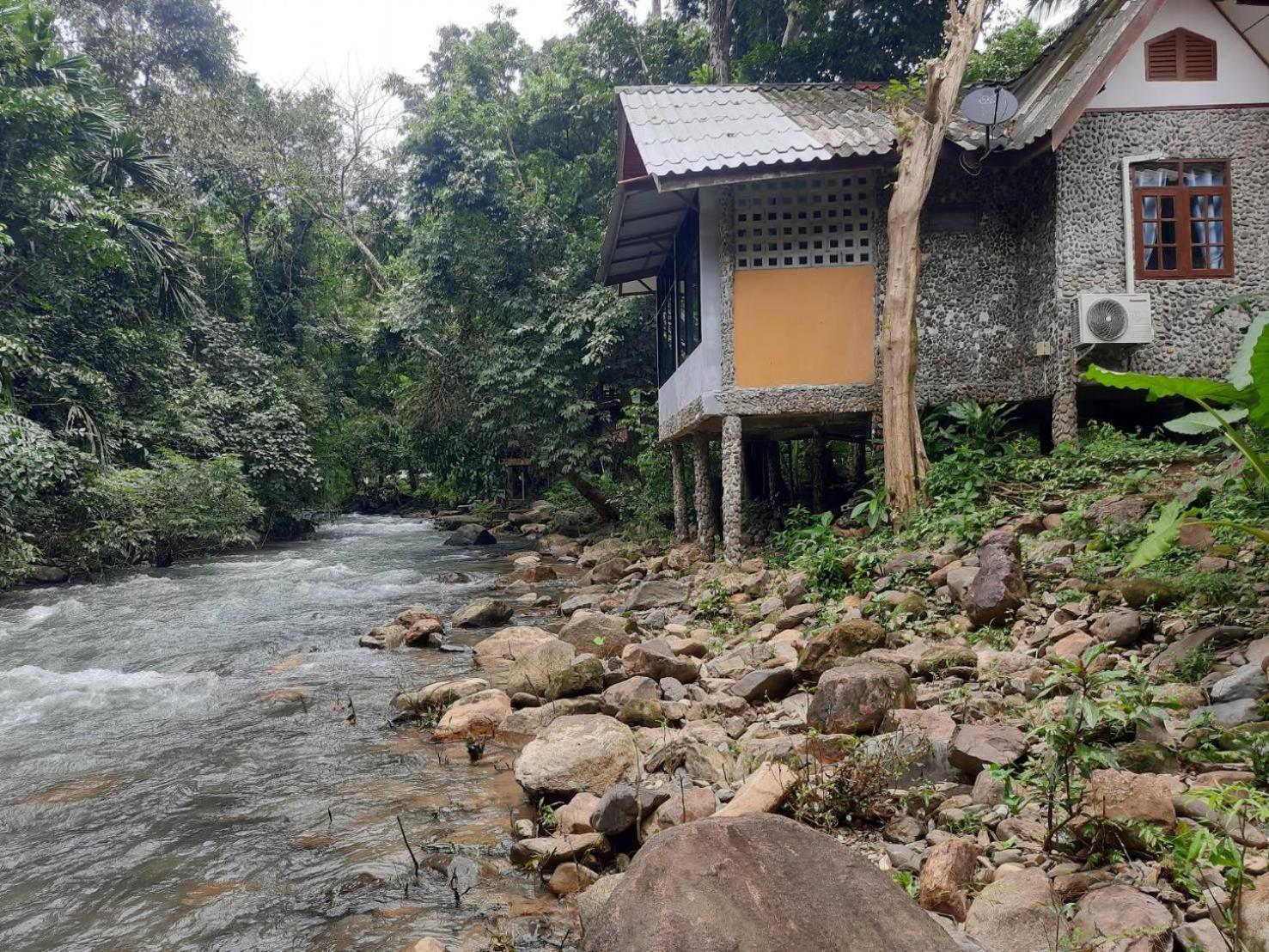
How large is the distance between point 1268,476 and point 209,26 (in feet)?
100

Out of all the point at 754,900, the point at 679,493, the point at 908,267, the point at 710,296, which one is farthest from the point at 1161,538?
the point at 679,493

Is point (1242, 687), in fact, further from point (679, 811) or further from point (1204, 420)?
point (679, 811)

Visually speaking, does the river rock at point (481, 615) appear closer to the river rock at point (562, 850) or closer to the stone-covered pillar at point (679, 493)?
the stone-covered pillar at point (679, 493)

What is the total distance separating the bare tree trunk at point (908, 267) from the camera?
9172mm

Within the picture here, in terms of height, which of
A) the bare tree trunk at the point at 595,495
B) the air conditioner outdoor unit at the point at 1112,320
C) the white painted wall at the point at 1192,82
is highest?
the white painted wall at the point at 1192,82

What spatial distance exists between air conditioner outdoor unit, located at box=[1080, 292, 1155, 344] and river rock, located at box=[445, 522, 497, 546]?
14224 mm

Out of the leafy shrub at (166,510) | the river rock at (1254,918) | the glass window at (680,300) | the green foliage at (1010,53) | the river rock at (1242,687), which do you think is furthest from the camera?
the green foliage at (1010,53)

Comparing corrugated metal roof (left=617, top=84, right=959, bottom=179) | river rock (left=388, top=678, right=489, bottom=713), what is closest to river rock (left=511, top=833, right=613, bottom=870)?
river rock (left=388, top=678, right=489, bottom=713)

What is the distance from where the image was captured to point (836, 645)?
5750 millimetres

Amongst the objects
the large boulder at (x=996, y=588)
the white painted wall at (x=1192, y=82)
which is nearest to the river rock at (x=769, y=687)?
the large boulder at (x=996, y=588)

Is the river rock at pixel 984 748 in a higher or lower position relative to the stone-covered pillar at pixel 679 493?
lower

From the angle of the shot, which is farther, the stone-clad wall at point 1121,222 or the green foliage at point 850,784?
the stone-clad wall at point 1121,222

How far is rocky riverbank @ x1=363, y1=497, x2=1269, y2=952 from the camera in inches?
103

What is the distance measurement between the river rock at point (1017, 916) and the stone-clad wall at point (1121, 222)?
26.4 feet
